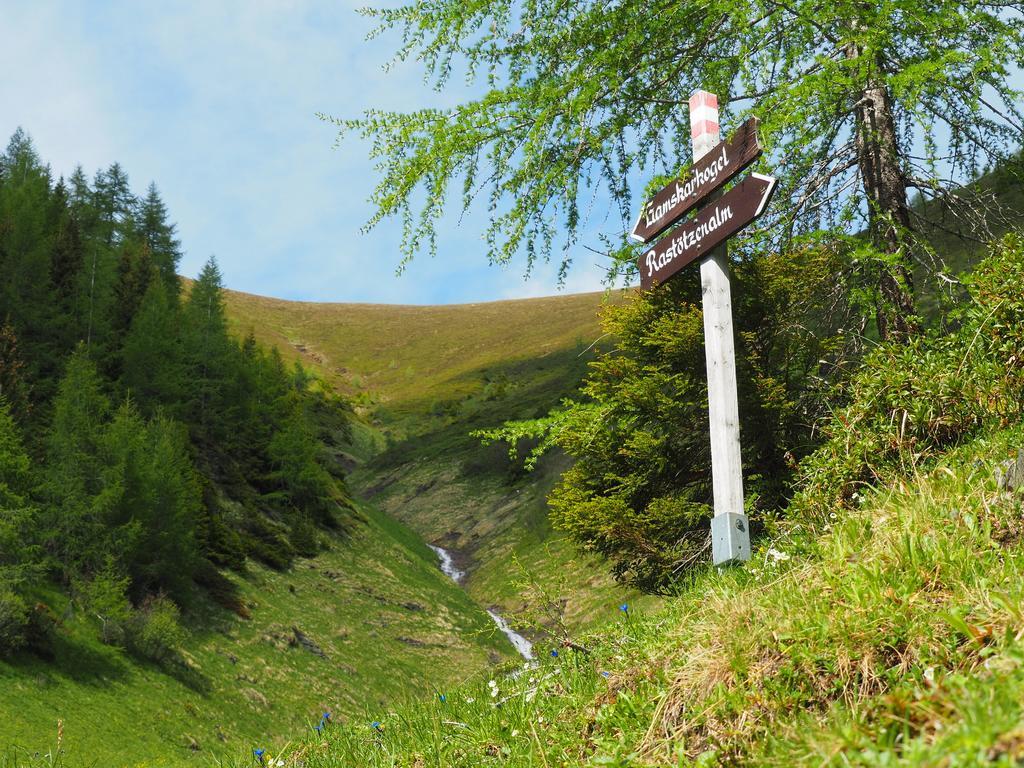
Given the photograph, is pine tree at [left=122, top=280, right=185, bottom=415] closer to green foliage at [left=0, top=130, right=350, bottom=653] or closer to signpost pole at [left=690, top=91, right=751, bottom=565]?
green foliage at [left=0, top=130, right=350, bottom=653]

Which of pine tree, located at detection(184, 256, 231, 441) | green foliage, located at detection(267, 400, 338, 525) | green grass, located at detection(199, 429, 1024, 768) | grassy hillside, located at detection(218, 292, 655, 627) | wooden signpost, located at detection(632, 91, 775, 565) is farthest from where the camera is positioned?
pine tree, located at detection(184, 256, 231, 441)

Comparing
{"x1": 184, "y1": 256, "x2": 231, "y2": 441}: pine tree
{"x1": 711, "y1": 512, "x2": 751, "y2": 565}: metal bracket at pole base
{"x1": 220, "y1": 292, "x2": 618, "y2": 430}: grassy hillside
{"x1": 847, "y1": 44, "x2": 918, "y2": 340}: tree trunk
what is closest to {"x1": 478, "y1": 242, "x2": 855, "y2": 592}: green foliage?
{"x1": 847, "y1": 44, "x2": 918, "y2": 340}: tree trunk

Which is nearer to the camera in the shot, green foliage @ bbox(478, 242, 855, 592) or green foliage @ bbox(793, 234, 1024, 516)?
green foliage @ bbox(793, 234, 1024, 516)

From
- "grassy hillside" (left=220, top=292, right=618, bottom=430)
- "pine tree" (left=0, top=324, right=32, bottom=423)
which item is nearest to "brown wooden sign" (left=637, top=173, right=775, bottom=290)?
"pine tree" (left=0, top=324, right=32, bottom=423)

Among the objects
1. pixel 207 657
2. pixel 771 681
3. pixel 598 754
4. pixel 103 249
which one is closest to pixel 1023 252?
pixel 771 681

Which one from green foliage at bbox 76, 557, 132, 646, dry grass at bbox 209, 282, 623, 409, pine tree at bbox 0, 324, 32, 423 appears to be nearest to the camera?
→ green foliage at bbox 76, 557, 132, 646

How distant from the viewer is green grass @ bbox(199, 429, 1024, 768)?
8.66ft

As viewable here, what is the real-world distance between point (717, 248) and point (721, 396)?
1.21 metres

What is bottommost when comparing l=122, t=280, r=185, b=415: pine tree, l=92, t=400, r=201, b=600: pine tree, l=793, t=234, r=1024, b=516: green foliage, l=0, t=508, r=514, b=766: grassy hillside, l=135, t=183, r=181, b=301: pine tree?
l=0, t=508, r=514, b=766: grassy hillside

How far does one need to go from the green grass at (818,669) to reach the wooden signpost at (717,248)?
21.9 inches

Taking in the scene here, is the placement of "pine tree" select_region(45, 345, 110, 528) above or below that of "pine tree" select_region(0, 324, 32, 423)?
below

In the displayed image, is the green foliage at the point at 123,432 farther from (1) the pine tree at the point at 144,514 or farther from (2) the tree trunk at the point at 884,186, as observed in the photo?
(2) the tree trunk at the point at 884,186

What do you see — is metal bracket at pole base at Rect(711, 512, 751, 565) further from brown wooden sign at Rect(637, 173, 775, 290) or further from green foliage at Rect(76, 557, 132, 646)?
green foliage at Rect(76, 557, 132, 646)

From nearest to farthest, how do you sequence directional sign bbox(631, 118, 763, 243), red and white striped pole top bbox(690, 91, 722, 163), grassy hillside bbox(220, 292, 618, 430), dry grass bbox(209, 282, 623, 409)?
directional sign bbox(631, 118, 763, 243)
red and white striped pole top bbox(690, 91, 722, 163)
grassy hillside bbox(220, 292, 618, 430)
dry grass bbox(209, 282, 623, 409)
